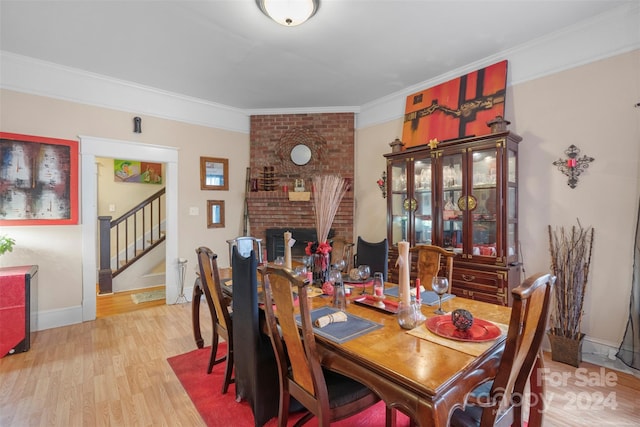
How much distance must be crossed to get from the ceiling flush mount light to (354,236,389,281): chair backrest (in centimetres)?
192

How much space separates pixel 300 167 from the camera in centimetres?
459

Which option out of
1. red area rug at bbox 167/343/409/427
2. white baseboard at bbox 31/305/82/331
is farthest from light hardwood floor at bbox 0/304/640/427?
white baseboard at bbox 31/305/82/331

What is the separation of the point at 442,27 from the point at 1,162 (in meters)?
4.43

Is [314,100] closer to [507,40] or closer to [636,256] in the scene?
[507,40]

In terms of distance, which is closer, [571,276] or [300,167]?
[571,276]

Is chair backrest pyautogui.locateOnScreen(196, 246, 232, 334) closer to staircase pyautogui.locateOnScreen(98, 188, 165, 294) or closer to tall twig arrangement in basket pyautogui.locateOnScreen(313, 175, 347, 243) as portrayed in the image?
tall twig arrangement in basket pyautogui.locateOnScreen(313, 175, 347, 243)

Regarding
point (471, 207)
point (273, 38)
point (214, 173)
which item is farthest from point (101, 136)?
point (471, 207)

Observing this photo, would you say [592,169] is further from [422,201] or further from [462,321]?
[462,321]

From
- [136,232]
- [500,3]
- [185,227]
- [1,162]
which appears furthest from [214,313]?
[136,232]

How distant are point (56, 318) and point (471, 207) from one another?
15.0 feet

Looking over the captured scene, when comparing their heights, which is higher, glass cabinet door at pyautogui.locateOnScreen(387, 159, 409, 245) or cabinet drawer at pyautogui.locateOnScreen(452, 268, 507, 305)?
glass cabinet door at pyautogui.locateOnScreen(387, 159, 409, 245)

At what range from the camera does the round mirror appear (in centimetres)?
455

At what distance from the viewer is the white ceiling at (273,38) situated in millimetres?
2365

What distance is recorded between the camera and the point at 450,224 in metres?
3.22
